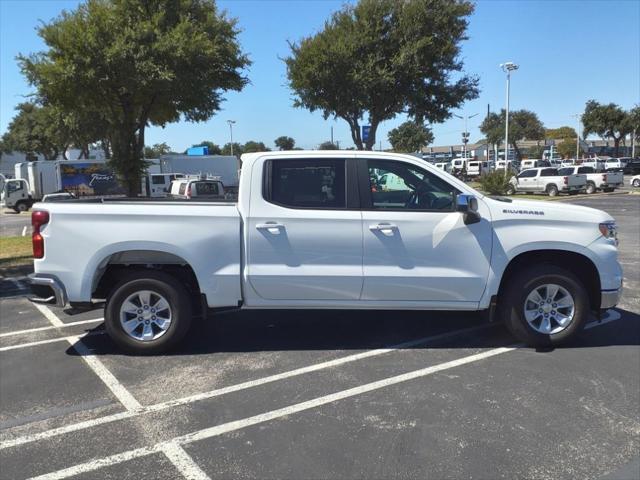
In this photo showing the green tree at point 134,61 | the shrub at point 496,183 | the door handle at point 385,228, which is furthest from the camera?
the shrub at point 496,183

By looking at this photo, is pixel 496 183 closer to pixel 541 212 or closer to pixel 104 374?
pixel 541 212

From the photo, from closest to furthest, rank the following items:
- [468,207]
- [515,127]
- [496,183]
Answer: [468,207]
[496,183]
[515,127]

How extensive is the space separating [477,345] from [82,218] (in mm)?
3924

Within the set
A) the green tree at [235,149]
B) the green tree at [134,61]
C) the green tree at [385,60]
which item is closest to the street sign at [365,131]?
the green tree at [385,60]

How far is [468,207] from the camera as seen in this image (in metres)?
4.80

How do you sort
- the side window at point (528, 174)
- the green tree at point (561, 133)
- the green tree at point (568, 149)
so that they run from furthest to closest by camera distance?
1. the green tree at point (561, 133)
2. the green tree at point (568, 149)
3. the side window at point (528, 174)

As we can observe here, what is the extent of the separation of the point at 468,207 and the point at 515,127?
9112 cm

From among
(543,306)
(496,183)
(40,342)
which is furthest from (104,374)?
(496,183)

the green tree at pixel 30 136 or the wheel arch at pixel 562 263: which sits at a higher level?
the green tree at pixel 30 136

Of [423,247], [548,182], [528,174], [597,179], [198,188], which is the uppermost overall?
[528,174]

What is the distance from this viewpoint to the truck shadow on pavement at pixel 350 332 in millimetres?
5340

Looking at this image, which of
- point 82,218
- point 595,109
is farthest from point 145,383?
point 595,109

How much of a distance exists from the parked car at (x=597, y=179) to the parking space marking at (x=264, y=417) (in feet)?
105

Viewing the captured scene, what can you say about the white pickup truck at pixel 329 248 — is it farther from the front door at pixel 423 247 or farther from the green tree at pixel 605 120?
the green tree at pixel 605 120
